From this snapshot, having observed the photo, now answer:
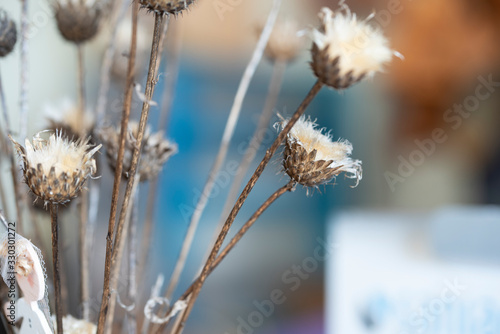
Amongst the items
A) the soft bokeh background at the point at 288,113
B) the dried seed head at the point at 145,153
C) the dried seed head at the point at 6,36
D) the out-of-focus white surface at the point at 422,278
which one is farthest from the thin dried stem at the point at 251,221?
the soft bokeh background at the point at 288,113

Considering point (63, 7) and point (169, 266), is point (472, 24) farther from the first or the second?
point (63, 7)

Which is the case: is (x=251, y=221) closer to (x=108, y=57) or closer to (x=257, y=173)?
(x=257, y=173)

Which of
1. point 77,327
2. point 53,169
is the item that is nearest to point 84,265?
point 77,327

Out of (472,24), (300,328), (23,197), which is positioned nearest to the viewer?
(23,197)

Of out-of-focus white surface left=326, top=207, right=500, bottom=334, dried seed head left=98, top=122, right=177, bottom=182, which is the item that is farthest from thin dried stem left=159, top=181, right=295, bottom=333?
out-of-focus white surface left=326, top=207, right=500, bottom=334

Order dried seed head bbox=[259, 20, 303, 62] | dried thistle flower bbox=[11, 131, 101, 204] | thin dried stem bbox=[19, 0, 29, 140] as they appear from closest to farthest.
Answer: dried thistle flower bbox=[11, 131, 101, 204] < thin dried stem bbox=[19, 0, 29, 140] < dried seed head bbox=[259, 20, 303, 62]

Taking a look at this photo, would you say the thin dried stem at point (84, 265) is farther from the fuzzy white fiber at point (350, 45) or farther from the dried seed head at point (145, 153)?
the fuzzy white fiber at point (350, 45)

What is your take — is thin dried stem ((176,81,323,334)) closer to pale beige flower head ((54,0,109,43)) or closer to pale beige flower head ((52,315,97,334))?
pale beige flower head ((52,315,97,334))

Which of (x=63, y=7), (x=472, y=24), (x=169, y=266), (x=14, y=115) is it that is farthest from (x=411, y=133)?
(x=63, y=7)
